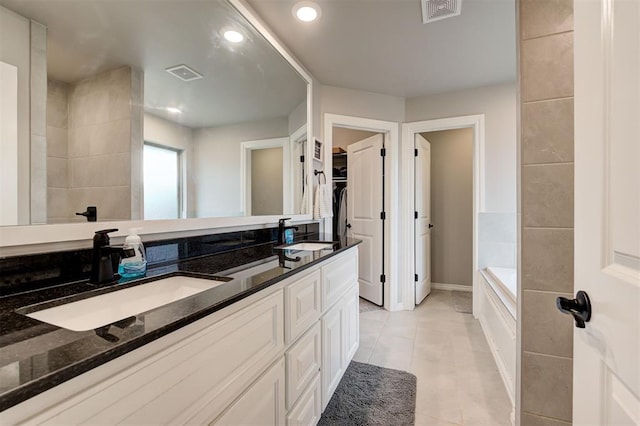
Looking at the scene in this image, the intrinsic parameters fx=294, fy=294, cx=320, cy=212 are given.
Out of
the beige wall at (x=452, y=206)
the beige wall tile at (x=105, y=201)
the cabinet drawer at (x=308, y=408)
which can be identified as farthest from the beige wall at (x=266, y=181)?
the beige wall at (x=452, y=206)

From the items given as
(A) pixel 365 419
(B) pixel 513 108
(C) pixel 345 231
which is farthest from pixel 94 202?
(B) pixel 513 108

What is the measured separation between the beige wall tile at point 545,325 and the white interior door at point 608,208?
65 cm

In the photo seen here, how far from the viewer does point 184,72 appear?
1424mm

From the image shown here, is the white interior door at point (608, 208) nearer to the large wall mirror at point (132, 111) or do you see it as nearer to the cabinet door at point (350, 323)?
the cabinet door at point (350, 323)

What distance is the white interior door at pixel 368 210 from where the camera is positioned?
3.43m

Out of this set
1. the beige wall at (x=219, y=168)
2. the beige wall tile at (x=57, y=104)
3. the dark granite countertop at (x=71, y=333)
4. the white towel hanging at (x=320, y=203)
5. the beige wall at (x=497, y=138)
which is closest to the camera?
the dark granite countertop at (x=71, y=333)

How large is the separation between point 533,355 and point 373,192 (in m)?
2.37

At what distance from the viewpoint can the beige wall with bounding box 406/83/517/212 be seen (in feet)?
9.79

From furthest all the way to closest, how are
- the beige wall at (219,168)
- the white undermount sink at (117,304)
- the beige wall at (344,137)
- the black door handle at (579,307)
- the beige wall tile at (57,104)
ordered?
1. the beige wall at (344,137)
2. the beige wall at (219,168)
3. the beige wall tile at (57,104)
4. the white undermount sink at (117,304)
5. the black door handle at (579,307)

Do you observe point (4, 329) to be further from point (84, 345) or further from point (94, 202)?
point (94, 202)

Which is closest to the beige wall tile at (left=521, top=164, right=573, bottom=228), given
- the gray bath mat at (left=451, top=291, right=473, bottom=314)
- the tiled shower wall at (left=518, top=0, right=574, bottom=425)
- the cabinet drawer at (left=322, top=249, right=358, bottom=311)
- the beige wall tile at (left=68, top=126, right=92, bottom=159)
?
the tiled shower wall at (left=518, top=0, right=574, bottom=425)

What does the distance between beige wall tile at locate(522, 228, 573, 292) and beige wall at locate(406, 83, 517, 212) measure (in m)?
1.95

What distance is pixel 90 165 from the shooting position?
102 cm

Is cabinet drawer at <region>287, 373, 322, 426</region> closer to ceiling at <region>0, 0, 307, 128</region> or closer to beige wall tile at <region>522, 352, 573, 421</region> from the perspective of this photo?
beige wall tile at <region>522, 352, 573, 421</region>
